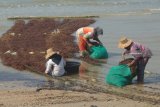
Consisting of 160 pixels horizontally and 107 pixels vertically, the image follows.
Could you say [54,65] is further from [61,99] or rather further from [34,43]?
[34,43]

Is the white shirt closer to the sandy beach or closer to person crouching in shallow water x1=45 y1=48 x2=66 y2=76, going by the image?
person crouching in shallow water x1=45 y1=48 x2=66 y2=76

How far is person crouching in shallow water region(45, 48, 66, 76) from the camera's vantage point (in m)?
11.8

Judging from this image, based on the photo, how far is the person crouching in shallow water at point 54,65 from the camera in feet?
38.6

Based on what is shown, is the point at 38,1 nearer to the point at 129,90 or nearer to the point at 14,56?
the point at 14,56

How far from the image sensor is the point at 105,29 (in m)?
20.0

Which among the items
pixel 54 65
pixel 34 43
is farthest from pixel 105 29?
pixel 54 65

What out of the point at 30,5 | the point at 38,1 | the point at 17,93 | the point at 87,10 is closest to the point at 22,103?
the point at 17,93

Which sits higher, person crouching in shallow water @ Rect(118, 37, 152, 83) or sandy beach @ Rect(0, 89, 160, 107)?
person crouching in shallow water @ Rect(118, 37, 152, 83)

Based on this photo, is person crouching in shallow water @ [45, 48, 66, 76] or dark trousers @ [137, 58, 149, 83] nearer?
dark trousers @ [137, 58, 149, 83]

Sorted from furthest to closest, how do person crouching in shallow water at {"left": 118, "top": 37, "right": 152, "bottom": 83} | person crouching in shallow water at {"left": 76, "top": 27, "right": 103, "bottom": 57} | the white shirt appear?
person crouching in shallow water at {"left": 76, "top": 27, "right": 103, "bottom": 57} → the white shirt → person crouching in shallow water at {"left": 118, "top": 37, "right": 152, "bottom": 83}

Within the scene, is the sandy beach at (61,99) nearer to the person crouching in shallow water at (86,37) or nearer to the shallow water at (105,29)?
the shallow water at (105,29)

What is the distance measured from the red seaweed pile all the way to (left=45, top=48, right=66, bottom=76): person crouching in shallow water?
57cm

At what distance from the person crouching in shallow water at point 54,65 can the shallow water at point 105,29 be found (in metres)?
0.31

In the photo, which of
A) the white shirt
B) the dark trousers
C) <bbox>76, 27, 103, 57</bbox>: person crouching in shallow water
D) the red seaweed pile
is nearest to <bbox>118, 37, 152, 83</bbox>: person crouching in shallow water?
the dark trousers
